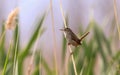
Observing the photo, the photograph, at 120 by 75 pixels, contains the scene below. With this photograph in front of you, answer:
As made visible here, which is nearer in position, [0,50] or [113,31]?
[0,50]

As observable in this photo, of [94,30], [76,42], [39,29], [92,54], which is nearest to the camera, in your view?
[76,42]

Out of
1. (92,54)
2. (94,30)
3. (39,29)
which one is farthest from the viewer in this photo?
(94,30)

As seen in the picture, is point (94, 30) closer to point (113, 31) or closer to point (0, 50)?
point (113, 31)

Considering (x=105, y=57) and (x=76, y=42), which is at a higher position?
(x=76, y=42)

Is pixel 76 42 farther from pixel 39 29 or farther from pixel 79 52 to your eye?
pixel 79 52

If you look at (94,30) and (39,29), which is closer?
(39,29)

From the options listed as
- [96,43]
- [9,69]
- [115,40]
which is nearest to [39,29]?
[9,69]

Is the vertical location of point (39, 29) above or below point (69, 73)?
above

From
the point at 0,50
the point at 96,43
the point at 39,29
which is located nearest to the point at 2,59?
the point at 0,50

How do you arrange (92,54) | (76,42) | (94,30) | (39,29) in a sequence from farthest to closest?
1. (94,30)
2. (92,54)
3. (39,29)
4. (76,42)
